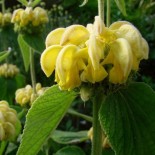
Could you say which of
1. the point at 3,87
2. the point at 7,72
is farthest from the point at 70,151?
the point at 7,72

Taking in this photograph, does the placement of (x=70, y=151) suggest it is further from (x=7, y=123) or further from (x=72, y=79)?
(x=72, y=79)

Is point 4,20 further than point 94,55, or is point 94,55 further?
point 4,20

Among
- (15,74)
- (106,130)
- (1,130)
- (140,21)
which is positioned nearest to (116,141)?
(106,130)

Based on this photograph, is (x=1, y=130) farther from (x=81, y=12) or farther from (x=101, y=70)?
(x=81, y=12)

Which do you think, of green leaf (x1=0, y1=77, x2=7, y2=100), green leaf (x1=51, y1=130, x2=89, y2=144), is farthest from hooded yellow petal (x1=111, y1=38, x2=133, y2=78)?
green leaf (x1=0, y1=77, x2=7, y2=100)

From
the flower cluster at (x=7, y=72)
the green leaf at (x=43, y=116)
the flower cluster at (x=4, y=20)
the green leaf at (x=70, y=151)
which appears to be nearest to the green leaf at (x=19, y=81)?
the flower cluster at (x=7, y=72)

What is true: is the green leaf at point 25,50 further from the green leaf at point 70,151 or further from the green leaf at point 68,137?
the green leaf at point 70,151
